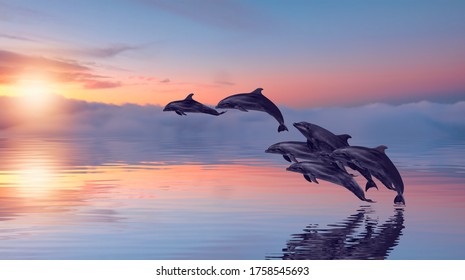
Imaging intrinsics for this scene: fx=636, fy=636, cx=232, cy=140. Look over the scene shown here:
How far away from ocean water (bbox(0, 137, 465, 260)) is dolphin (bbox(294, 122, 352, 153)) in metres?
3.28

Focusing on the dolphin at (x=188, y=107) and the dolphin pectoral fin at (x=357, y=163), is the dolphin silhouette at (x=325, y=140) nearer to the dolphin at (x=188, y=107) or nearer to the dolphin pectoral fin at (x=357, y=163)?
the dolphin pectoral fin at (x=357, y=163)

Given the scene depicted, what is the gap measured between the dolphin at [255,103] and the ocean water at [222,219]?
470cm

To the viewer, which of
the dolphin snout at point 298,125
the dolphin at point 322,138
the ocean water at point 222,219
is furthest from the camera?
the dolphin snout at point 298,125

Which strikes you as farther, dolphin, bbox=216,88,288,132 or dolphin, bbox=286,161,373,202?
dolphin, bbox=216,88,288,132

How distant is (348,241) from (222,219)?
23.5ft

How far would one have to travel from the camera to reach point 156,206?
3209cm

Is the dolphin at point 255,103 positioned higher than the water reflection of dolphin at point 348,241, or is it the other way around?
the dolphin at point 255,103

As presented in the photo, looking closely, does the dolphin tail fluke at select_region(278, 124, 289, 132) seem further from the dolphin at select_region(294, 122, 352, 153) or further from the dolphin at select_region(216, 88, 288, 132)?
the dolphin at select_region(294, 122, 352, 153)

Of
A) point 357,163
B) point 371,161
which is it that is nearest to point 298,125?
point 357,163

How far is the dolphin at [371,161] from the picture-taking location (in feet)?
79.0

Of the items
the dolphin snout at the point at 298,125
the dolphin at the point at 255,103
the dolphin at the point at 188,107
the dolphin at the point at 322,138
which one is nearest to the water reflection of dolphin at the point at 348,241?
the dolphin at the point at 322,138

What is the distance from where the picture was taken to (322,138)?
24.9m

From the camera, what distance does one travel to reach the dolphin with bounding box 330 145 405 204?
79.0ft

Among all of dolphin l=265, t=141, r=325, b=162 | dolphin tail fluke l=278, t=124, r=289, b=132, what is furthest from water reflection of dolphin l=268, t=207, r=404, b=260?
dolphin tail fluke l=278, t=124, r=289, b=132
